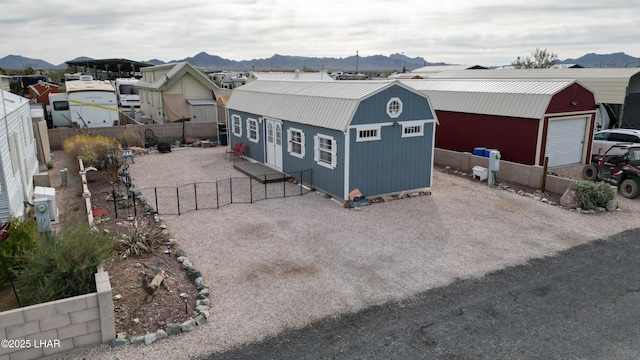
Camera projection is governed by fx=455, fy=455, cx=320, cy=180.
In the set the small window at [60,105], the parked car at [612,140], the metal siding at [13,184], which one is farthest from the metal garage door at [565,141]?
the small window at [60,105]

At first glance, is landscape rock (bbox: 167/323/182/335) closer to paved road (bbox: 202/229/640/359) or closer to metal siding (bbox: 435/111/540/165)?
paved road (bbox: 202/229/640/359)

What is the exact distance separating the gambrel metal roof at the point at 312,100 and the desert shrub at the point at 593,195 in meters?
6.12

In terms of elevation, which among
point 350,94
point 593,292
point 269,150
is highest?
point 350,94

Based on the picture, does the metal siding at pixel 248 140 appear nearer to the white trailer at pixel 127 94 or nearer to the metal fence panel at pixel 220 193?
the metal fence panel at pixel 220 193

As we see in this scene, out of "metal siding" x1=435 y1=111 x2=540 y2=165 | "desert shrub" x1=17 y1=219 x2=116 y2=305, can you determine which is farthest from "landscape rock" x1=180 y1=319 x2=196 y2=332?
"metal siding" x1=435 y1=111 x2=540 y2=165

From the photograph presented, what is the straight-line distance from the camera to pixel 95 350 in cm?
712

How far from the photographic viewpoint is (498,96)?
19625 millimetres

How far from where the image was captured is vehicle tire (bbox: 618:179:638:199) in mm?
15414

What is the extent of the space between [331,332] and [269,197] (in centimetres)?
835

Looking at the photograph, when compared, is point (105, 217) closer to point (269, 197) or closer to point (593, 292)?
point (269, 197)

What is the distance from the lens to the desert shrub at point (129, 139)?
2453 cm

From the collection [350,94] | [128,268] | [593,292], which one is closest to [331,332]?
[128,268]

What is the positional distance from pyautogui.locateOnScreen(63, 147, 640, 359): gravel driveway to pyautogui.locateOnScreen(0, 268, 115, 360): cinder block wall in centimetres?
30

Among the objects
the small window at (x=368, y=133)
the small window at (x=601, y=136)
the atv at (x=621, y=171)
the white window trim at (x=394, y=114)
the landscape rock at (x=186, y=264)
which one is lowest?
the landscape rock at (x=186, y=264)
